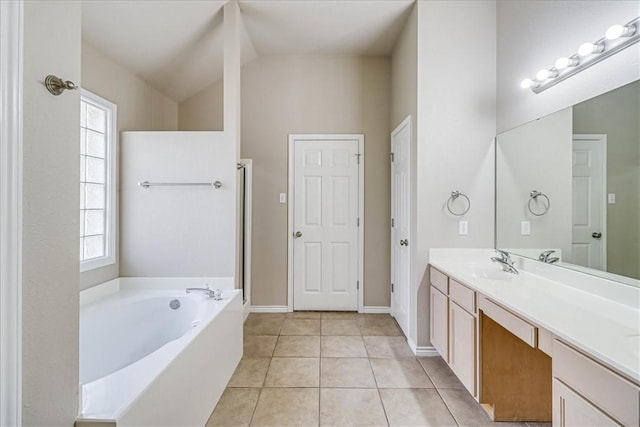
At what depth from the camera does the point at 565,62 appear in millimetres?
1804

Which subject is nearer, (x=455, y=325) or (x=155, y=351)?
(x=155, y=351)

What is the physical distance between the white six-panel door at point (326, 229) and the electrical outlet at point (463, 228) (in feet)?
4.16

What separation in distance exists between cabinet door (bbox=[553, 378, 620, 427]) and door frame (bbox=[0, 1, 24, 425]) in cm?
169

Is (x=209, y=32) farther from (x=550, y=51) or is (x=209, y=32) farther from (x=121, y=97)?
(x=550, y=51)

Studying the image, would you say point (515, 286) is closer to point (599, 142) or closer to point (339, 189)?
point (599, 142)

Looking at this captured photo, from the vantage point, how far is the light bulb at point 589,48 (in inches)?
63.2

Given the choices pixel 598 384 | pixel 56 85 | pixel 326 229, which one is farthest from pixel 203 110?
pixel 598 384

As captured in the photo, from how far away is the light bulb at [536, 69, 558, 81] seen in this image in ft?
6.31

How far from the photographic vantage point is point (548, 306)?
148 centimetres

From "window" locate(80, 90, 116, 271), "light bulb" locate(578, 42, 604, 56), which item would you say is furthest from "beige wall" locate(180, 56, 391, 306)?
"light bulb" locate(578, 42, 604, 56)

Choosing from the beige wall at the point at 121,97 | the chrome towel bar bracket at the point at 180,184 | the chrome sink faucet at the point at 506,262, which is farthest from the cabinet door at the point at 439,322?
the beige wall at the point at 121,97

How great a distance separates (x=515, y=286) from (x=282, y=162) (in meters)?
2.57

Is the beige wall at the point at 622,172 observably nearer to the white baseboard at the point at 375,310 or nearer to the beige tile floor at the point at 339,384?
the beige tile floor at the point at 339,384

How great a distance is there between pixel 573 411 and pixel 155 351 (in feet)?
6.24
